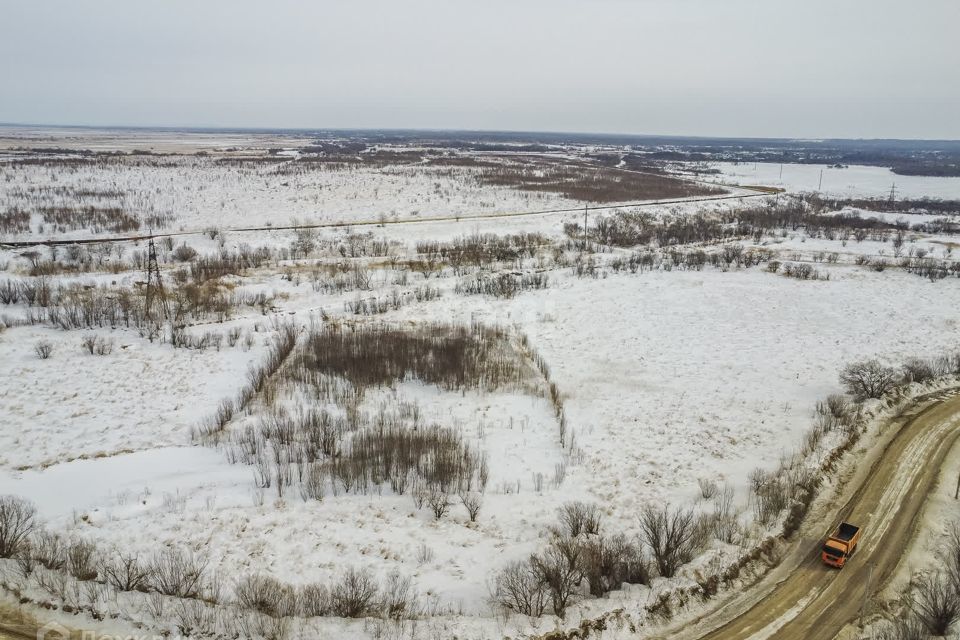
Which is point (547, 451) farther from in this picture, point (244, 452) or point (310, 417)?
point (244, 452)

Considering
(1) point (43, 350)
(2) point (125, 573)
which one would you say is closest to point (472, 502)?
(2) point (125, 573)

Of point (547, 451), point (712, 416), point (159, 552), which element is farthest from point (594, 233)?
point (159, 552)

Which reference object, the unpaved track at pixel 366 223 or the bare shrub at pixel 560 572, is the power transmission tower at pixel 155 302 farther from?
the bare shrub at pixel 560 572

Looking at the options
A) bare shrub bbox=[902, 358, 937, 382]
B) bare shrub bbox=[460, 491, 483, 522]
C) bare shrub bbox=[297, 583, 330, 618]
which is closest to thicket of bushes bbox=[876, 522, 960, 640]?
bare shrub bbox=[460, 491, 483, 522]

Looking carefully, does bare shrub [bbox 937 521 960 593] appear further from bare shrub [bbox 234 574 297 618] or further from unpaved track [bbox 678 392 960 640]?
bare shrub [bbox 234 574 297 618]

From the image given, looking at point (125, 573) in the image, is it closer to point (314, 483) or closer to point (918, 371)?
point (314, 483)

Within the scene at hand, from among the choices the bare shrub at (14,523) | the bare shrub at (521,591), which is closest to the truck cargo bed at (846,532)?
the bare shrub at (521,591)
